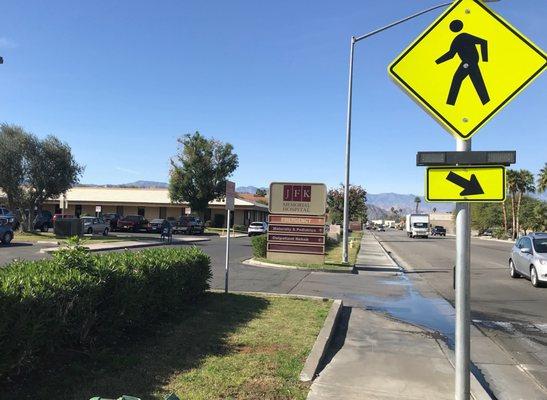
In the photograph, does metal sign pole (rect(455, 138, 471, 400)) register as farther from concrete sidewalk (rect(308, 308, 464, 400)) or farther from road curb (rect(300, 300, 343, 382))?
road curb (rect(300, 300, 343, 382))

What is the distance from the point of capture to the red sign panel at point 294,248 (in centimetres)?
2177

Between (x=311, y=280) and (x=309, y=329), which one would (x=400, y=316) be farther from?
(x=311, y=280)

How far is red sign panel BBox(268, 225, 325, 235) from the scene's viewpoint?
71.9 ft

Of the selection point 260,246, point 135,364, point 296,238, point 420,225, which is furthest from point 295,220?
point 420,225

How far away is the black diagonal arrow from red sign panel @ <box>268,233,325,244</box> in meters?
17.9

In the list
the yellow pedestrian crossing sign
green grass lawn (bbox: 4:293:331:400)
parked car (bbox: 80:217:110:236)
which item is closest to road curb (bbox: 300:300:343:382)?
green grass lawn (bbox: 4:293:331:400)

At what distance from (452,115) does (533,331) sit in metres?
7.11

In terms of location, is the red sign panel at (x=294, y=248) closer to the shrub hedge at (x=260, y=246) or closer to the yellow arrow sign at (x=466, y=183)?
the shrub hedge at (x=260, y=246)

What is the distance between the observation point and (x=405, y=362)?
6.87 meters

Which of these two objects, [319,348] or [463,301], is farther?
[319,348]

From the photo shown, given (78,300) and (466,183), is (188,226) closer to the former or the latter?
(78,300)

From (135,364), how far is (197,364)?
67 centimetres

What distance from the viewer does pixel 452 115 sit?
13.2ft

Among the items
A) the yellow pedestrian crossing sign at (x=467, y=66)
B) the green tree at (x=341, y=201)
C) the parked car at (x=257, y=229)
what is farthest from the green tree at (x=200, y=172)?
the yellow pedestrian crossing sign at (x=467, y=66)
